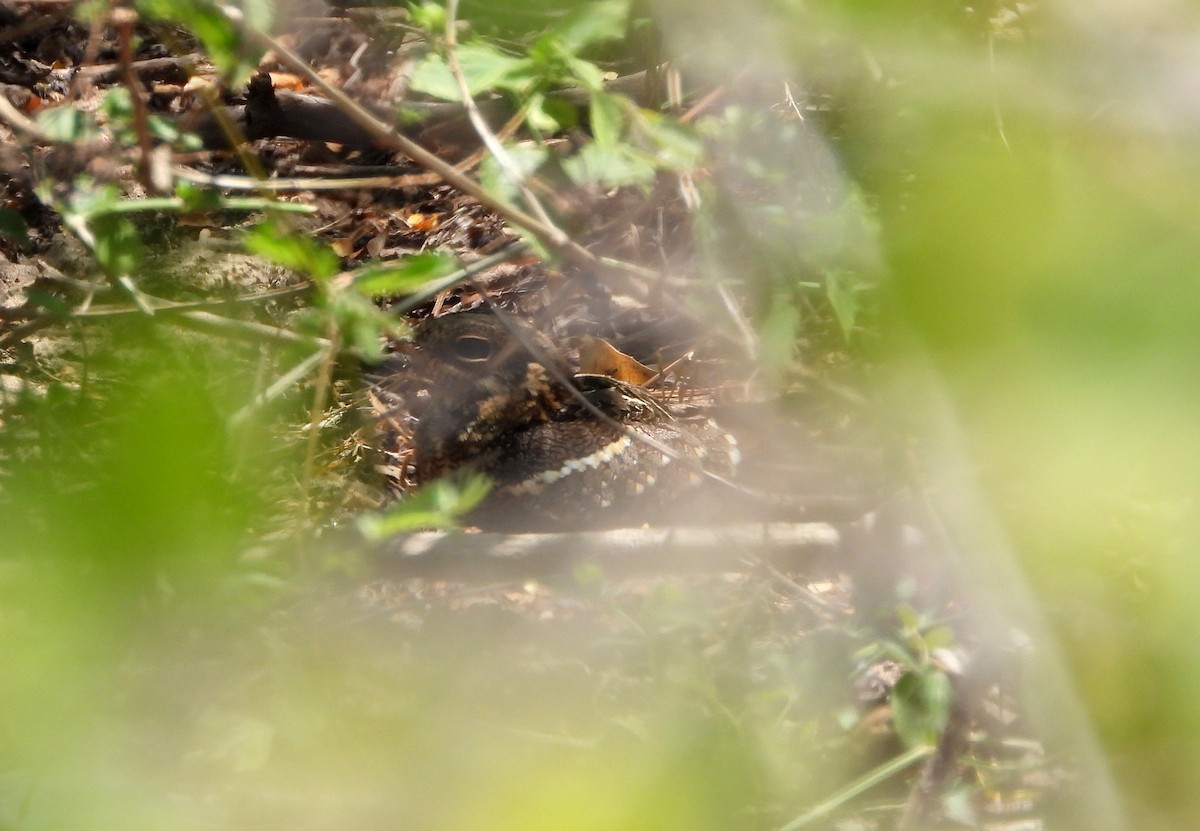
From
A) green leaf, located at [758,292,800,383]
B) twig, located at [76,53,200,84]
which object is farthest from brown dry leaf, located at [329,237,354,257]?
green leaf, located at [758,292,800,383]

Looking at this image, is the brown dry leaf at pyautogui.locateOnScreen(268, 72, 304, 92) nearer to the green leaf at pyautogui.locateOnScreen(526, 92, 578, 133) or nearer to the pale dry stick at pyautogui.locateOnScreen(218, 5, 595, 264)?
the green leaf at pyautogui.locateOnScreen(526, 92, 578, 133)

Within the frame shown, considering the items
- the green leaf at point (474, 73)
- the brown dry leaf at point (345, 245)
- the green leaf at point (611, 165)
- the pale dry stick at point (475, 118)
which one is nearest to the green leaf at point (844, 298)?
the green leaf at point (611, 165)

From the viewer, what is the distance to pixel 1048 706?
0.87m

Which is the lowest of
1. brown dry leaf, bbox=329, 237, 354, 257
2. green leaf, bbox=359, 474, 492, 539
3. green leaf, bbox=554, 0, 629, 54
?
brown dry leaf, bbox=329, 237, 354, 257

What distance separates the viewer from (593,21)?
1195 mm

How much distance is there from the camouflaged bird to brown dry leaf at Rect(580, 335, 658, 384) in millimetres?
117

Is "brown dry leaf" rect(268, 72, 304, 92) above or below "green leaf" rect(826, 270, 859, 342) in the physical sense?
below

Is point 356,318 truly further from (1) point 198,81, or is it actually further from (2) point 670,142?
(1) point 198,81

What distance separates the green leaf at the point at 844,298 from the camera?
1084mm

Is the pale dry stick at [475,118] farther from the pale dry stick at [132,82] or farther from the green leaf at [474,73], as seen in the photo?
the pale dry stick at [132,82]

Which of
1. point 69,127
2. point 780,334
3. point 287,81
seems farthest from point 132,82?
point 287,81

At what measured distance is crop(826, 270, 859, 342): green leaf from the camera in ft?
3.56

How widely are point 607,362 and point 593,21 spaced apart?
5.92 feet

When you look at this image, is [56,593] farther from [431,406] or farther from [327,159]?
[327,159]
